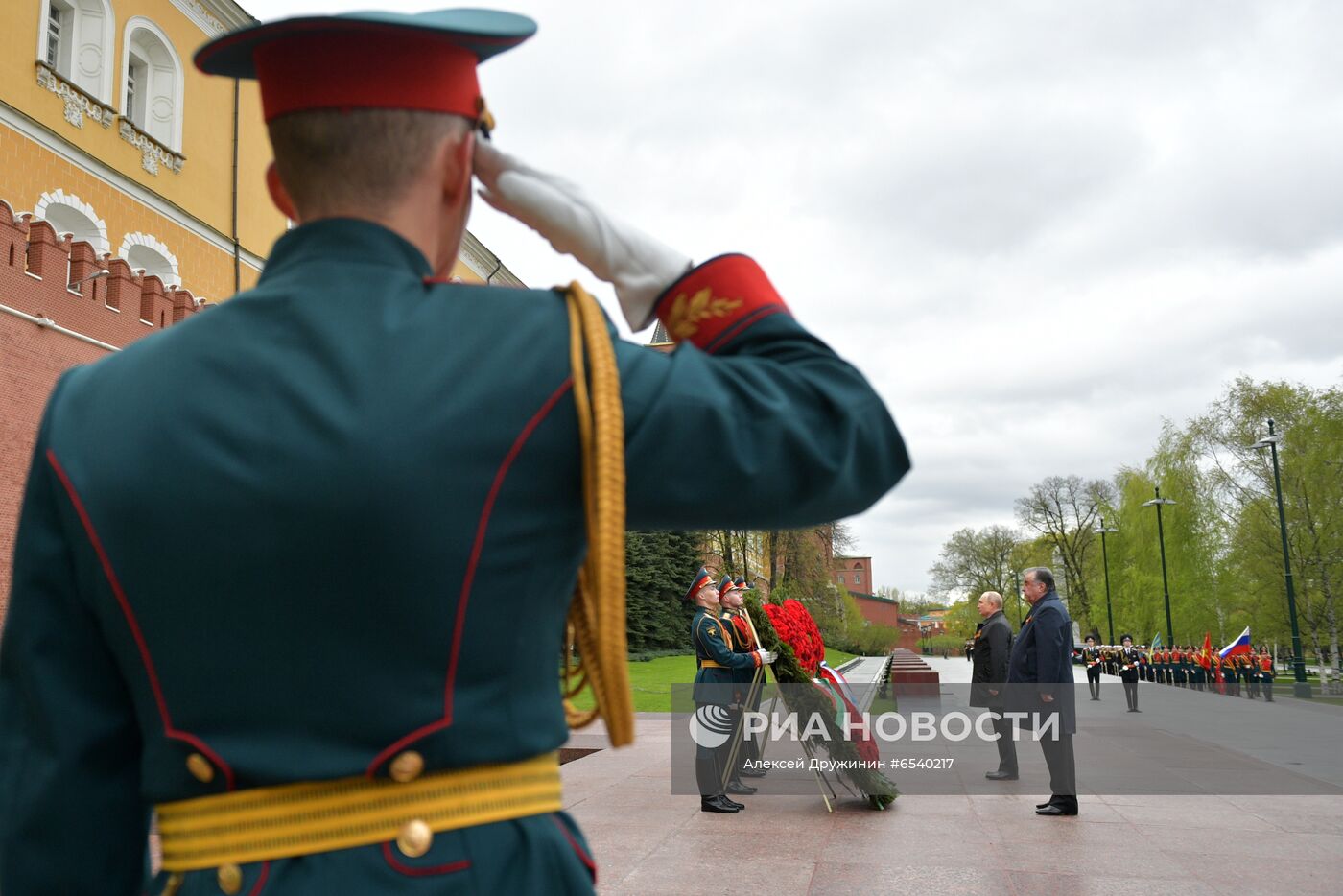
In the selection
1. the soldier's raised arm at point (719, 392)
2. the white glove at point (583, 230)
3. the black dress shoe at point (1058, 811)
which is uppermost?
the white glove at point (583, 230)

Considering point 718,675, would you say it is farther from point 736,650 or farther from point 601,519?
point 601,519

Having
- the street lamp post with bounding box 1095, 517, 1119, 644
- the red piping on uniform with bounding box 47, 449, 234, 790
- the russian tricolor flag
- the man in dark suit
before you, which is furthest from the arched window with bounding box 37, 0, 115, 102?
the street lamp post with bounding box 1095, 517, 1119, 644

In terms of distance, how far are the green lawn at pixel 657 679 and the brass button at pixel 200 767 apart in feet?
53.1

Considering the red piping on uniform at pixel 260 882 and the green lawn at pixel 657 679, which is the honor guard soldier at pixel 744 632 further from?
the red piping on uniform at pixel 260 882

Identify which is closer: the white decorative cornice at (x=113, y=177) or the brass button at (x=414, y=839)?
the brass button at (x=414, y=839)

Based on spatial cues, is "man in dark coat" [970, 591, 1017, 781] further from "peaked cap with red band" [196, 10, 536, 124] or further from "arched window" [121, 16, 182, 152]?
"arched window" [121, 16, 182, 152]

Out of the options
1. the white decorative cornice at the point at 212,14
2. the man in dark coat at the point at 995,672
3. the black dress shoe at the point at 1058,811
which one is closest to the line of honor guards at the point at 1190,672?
the man in dark coat at the point at 995,672

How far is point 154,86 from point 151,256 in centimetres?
343

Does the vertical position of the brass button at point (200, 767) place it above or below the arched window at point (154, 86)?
below

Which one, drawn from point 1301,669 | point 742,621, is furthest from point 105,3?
point 1301,669

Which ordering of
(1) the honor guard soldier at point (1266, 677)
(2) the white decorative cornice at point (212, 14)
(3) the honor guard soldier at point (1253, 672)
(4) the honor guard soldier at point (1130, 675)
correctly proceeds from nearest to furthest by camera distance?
(4) the honor guard soldier at point (1130, 675), (2) the white decorative cornice at point (212, 14), (1) the honor guard soldier at point (1266, 677), (3) the honor guard soldier at point (1253, 672)

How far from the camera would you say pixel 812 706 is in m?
9.38

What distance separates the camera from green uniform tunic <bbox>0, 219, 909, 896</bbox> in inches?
41.9

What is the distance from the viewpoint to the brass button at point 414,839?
42.5 inches
